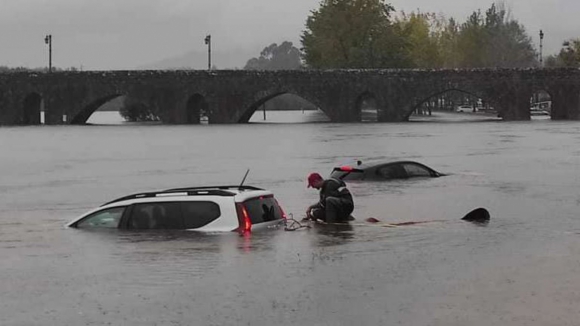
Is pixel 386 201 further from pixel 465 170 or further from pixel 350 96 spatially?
pixel 350 96

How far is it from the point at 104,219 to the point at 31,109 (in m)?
85.4

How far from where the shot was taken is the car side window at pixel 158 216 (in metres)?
20.5

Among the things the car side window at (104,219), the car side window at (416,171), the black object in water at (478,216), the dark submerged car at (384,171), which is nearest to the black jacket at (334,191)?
the black object in water at (478,216)

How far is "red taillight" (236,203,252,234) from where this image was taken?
1952 cm

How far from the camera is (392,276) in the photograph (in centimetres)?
1694

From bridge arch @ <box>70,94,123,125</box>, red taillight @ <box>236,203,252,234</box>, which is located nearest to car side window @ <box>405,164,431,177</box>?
red taillight @ <box>236,203,252,234</box>

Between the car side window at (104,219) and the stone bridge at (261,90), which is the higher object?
the stone bridge at (261,90)

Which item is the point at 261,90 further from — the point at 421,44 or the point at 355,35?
the point at 421,44

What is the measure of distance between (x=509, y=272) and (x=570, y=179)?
20802mm

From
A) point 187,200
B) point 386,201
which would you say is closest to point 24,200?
point 386,201

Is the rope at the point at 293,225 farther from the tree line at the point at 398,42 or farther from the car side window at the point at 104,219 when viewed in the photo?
the tree line at the point at 398,42

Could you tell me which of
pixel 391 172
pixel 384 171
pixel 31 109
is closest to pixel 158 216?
pixel 384 171

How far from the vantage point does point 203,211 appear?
2019cm

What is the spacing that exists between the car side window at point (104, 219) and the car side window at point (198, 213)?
5.01 ft
